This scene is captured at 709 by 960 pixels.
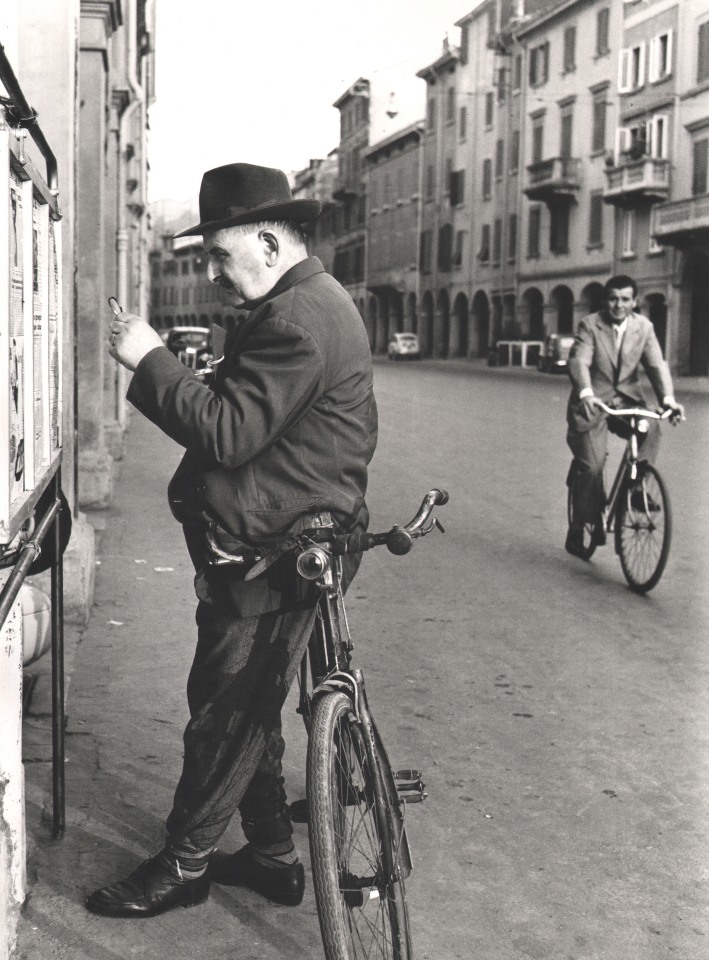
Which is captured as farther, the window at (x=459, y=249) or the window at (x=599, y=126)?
the window at (x=459, y=249)

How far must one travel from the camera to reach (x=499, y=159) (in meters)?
53.5

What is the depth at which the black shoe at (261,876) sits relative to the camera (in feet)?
10.9

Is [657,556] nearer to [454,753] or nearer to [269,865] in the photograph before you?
[454,753]

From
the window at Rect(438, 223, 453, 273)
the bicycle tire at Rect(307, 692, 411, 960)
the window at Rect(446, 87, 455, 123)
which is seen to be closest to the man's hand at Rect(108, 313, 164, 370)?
the bicycle tire at Rect(307, 692, 411, 960)

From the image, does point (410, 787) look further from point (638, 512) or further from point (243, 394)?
point (638, 512)

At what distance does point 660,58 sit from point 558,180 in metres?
7.51

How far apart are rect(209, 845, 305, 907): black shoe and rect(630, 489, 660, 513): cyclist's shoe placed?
4376 mm

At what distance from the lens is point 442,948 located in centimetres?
312

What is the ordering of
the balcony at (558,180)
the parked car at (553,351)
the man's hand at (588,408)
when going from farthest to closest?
the balcony at (558,180) → the parked car at (553,351) → the man's hand at (588,408)

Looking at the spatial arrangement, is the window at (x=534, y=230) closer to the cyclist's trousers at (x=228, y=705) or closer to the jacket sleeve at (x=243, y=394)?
the cyclist's trousers at (x=228, y=705)

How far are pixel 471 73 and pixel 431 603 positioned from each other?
52.0 metres

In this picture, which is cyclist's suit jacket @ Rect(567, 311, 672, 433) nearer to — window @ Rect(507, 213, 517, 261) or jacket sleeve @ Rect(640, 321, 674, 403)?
jacket sleeve @ Rect(640, 321, 674, 403)

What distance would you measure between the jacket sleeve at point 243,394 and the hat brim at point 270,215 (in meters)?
0.25

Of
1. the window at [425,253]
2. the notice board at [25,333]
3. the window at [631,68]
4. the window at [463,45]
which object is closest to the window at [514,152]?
the window at [463,45]
